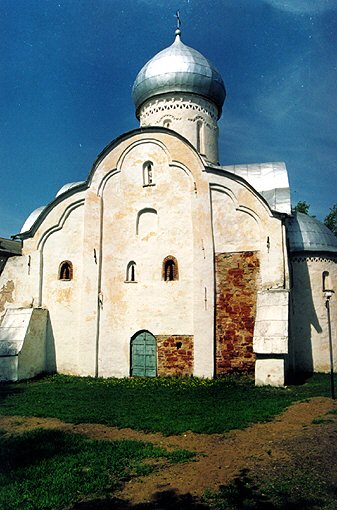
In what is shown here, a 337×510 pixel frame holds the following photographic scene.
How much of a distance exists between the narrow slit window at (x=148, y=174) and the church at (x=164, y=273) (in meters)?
0.04

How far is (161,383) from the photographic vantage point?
11.6m

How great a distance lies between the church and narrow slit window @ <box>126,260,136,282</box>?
3 centimetres

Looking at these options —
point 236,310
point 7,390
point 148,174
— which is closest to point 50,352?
point 7,390

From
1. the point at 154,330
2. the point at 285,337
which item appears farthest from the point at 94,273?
the point at 285,337

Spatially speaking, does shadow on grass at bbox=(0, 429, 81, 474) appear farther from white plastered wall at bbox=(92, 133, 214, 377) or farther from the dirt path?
white plastered wall at bbox=(92, 133, 214, 377)

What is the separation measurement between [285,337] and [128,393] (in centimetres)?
392

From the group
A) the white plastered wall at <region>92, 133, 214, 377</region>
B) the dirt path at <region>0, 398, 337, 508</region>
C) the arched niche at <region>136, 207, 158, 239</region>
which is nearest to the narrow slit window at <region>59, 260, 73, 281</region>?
the white plastered wall at <region>92, 133, 214, 377</region>

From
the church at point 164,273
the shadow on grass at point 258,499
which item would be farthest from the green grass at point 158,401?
the shadow on grass at point 258,499

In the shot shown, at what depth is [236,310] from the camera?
480 inches

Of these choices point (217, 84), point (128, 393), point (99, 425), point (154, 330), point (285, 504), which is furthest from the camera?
point (217, 84)

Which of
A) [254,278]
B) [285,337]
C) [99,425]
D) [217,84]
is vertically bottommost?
[99,425]

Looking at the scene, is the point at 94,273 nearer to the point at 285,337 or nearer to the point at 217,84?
the point at 285,337

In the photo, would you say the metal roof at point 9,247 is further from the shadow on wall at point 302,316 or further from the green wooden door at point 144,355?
the shadow on wall at point 302,316

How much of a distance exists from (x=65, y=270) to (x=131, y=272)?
7.35ft
